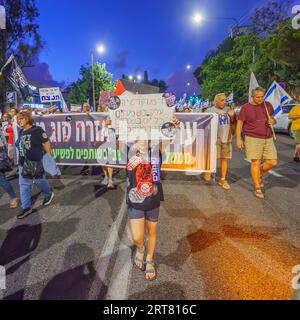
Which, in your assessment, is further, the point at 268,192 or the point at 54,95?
the point at 54,95

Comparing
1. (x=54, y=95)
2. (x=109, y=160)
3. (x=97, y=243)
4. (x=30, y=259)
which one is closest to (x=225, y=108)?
(x=109, y=160)

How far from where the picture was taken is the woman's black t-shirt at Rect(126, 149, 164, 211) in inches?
109

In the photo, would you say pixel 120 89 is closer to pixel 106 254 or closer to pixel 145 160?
pixel 145 160

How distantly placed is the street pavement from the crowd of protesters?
0.25 metres

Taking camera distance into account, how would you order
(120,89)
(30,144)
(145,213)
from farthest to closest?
(30,144) < (120,89) < (145,213)

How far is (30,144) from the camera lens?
14.9 ft

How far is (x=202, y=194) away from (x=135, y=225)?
2.89m

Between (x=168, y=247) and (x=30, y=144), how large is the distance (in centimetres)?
278

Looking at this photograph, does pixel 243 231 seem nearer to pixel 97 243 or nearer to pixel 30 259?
pixel 97 243

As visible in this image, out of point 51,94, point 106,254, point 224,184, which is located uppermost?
point 51,94

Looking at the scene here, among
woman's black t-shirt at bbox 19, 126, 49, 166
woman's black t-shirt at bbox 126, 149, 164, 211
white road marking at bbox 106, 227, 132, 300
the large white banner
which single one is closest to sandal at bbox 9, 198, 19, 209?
woman's black t-shirt at bbox 19, 126, 49, 166

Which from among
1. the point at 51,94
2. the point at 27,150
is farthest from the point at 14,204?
the point at 51,94

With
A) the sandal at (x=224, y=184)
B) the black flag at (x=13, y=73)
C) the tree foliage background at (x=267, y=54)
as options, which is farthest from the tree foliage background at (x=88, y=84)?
the sandal at (x=224, y=184)
